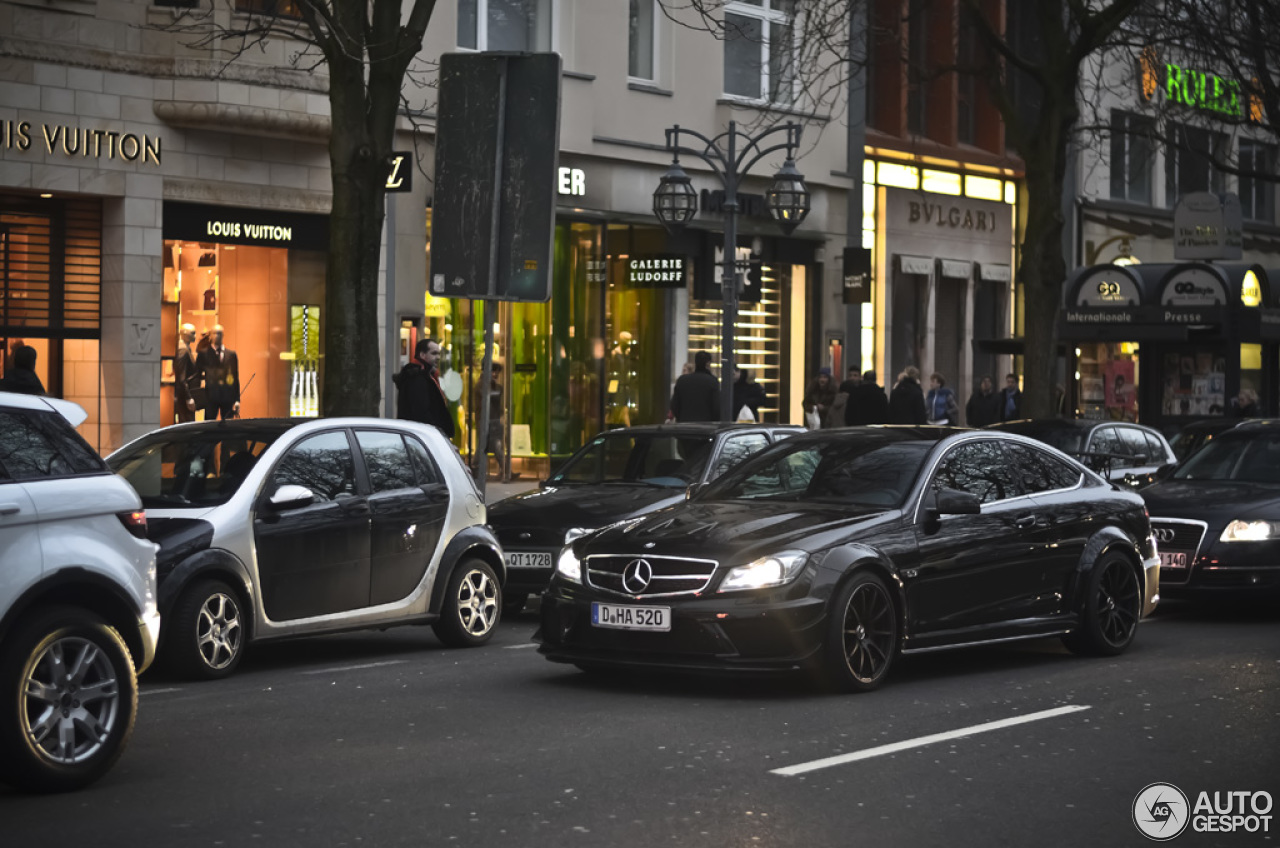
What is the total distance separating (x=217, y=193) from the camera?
24734 mm

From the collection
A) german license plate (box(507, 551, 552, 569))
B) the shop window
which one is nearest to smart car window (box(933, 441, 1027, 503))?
german license plate (box(507, 551, 552, 569))

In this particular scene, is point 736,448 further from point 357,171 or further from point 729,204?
point 729,204

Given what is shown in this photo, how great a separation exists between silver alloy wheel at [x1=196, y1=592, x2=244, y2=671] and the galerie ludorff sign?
93.4 ft

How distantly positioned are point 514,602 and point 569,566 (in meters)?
4.89

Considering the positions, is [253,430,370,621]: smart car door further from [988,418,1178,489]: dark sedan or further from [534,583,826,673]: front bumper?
[988,418,1178,489]: dark sedan

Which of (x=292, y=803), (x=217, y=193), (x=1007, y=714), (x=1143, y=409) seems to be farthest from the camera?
(x=1143, y=409)

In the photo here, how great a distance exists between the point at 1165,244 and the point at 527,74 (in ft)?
111

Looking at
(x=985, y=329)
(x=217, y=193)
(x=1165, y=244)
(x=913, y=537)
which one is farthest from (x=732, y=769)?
(x=1165, y=244)

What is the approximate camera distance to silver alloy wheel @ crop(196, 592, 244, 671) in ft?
36.9

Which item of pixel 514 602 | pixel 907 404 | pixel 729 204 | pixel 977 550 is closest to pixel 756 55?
pixel 907 404

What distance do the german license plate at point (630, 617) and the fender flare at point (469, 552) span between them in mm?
2630

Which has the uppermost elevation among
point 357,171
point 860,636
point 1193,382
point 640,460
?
point 357,171

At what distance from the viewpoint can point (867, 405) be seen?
2697cm

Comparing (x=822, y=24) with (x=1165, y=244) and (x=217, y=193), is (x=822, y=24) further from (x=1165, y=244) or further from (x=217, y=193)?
(x=1165, y=244)
